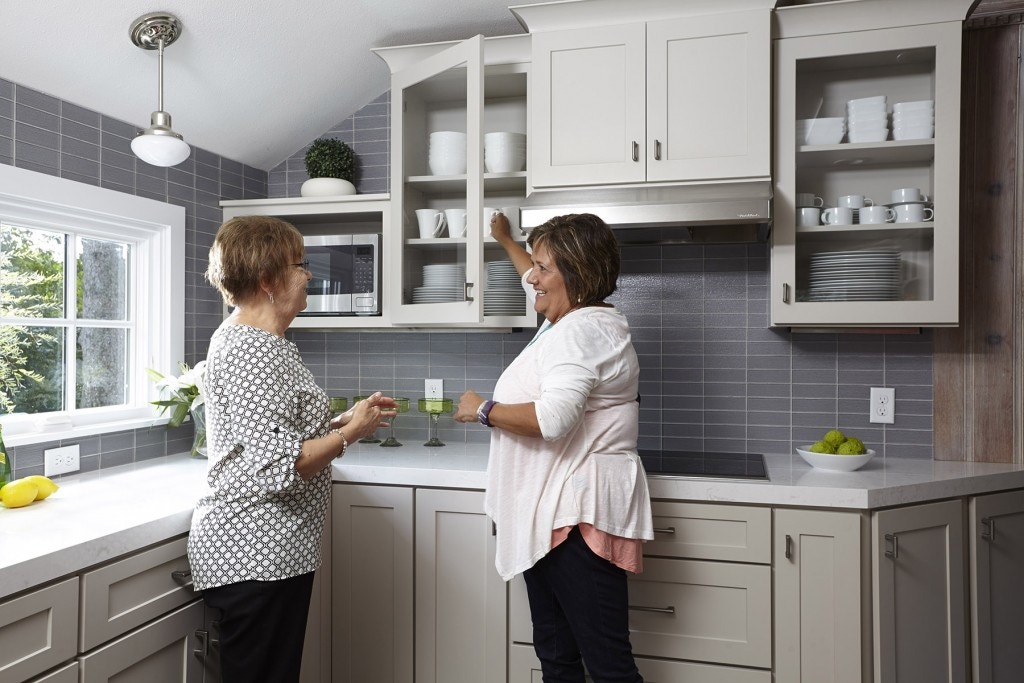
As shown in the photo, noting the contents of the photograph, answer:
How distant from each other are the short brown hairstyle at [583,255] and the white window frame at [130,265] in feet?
Result: 4.88

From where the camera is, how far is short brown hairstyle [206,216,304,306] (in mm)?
1562

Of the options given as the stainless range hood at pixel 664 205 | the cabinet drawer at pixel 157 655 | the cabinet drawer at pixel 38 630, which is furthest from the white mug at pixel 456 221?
the cabinet drawer at pixel 38 630

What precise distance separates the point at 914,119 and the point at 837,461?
1.09 m

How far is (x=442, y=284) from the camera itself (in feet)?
7.72

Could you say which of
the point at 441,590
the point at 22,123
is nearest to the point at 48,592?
the point at 441,590

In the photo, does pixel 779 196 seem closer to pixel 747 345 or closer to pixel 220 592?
pixel 747 345

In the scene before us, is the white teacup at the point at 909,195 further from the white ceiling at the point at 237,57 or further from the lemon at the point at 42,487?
the lemon at the point at 42,487

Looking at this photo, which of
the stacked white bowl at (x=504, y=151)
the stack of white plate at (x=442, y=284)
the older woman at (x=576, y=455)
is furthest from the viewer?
the stacked white bowl at (x=504, y=151)

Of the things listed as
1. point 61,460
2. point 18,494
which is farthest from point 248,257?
point 61,460

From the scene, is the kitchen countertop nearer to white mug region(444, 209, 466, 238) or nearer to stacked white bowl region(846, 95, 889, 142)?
white mug region(444, 209, 466, 238)

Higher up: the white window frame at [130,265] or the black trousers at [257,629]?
the white window frame at [130,265]

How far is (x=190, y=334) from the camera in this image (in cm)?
267

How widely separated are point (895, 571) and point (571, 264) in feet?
4.14

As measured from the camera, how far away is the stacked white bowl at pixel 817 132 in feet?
7.32
